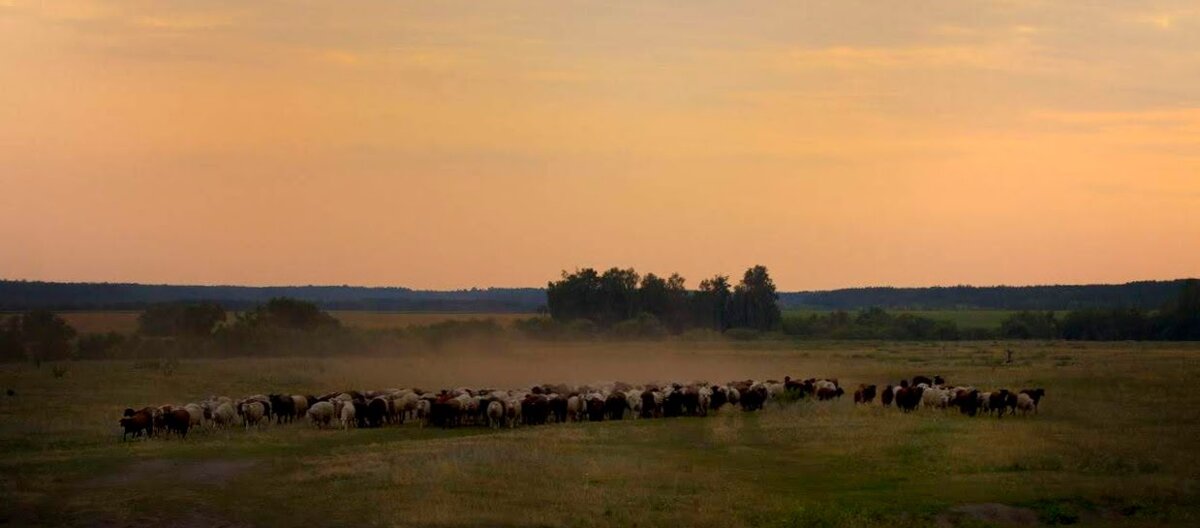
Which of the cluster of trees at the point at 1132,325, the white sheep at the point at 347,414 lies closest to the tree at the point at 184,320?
the white sheep at the point at 347,414

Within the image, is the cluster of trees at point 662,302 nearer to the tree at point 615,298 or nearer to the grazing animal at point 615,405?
the tree at point 615,298

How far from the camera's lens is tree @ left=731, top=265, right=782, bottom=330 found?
15912 cm

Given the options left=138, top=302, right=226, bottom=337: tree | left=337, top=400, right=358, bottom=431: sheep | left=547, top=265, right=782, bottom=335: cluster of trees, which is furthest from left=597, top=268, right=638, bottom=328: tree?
left=337, top=400, right=358, bottom=431: sheep

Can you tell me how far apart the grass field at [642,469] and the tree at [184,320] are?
5536cm

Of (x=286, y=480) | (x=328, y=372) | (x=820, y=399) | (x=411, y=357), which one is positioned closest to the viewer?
(x=286, y=480)

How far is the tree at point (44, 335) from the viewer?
293ft

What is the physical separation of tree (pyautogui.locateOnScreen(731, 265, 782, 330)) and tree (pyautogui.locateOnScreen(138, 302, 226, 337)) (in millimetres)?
69896

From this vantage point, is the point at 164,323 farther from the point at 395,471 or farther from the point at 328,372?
the point at 395,471

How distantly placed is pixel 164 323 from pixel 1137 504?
9485cm

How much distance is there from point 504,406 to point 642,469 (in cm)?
1474

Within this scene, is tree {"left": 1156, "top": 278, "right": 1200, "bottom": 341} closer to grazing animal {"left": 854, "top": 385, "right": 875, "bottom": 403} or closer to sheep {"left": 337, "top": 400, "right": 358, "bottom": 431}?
grazing animal {"left": 854, "top": 385, "right": 875, "bottom": 403}

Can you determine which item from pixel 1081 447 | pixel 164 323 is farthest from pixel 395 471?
pixel 164 323

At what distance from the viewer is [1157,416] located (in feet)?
130

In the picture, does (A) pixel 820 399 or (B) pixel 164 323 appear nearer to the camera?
(A) pixel 820 399
